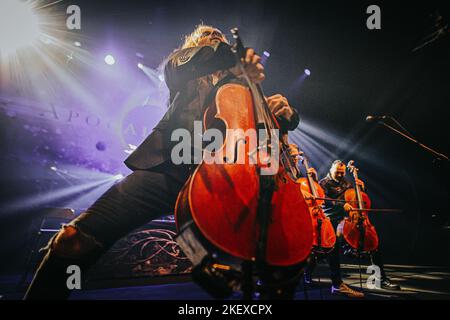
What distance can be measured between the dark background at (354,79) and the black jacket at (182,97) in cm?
483

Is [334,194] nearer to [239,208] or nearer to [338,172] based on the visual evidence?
[338,172]

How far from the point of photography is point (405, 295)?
3.77 metres

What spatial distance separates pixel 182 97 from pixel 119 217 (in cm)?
80

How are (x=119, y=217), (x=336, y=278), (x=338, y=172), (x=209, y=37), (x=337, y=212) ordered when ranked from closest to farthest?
1. (x=119, y=217)
2. (x=209, y=37)
3. (x=336, y=278)
4. (x=337, y=212)
5. (x=338, y=172)

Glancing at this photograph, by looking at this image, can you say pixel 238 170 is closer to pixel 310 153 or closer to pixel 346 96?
pixel 346 96

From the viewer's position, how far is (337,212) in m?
4.83

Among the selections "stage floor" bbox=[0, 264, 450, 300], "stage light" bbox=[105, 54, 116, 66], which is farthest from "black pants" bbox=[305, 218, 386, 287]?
"stage light" bbox=[105, 54, 116, 66]

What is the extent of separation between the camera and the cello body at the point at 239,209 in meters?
0.96

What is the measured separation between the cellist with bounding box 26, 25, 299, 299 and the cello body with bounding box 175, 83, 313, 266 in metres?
0.21

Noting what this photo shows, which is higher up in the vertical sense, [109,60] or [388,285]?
[109,60]

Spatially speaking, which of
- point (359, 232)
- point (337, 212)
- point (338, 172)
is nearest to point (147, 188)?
point (359, 232)

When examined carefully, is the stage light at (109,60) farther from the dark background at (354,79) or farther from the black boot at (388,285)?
the black boot at (388,285)
